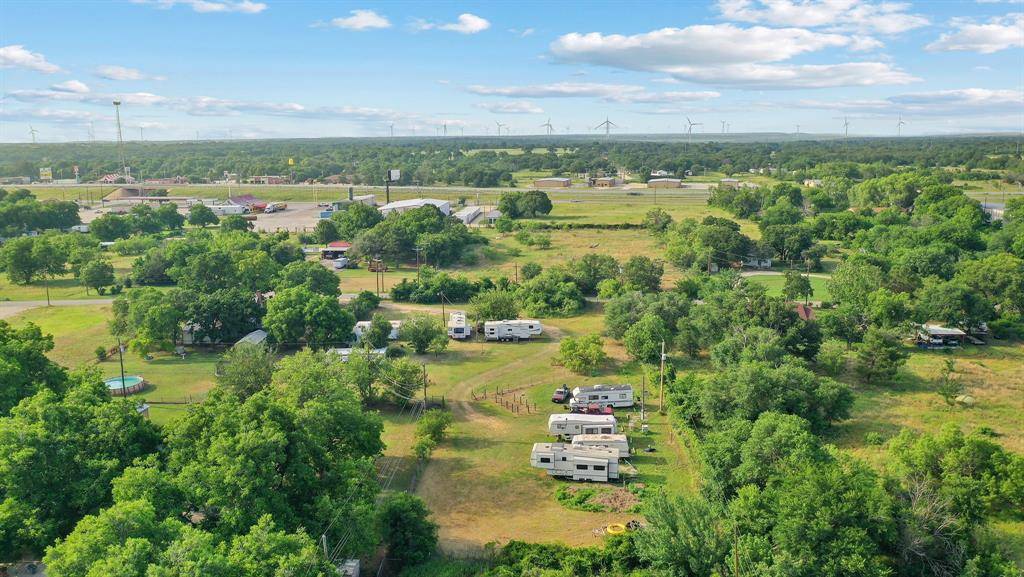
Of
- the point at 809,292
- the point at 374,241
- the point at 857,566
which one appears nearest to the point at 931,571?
the point at 857,566

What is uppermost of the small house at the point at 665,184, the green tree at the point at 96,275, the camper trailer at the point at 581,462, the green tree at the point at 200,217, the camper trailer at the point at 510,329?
the small house at the point at 665,184

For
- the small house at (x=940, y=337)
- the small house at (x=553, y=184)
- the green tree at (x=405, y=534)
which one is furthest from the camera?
the small house at (x=553, y=184)

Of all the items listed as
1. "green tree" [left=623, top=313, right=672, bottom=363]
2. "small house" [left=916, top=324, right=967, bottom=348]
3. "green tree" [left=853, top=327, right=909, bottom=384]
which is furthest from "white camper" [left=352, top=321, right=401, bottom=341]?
"small house" [left=916, top=324, right=967, bottom=348]

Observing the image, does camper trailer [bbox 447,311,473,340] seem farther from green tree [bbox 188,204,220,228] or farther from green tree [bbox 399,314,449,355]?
green tree [bbox 188,204,220,228]

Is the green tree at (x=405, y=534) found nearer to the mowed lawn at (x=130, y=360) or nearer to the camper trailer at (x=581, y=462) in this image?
the camper trailer at (x=581, y=462)

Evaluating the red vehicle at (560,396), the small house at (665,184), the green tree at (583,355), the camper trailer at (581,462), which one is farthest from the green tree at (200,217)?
the small house at (665,184)
